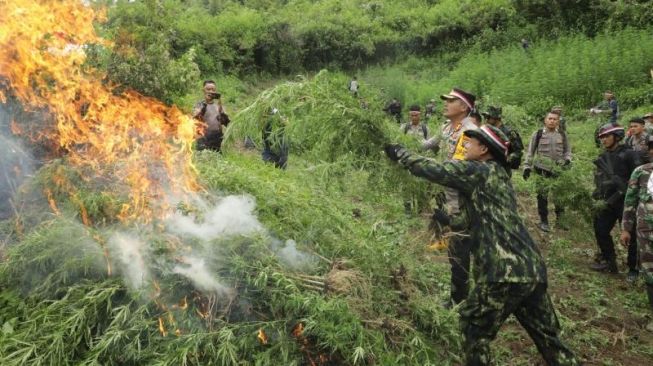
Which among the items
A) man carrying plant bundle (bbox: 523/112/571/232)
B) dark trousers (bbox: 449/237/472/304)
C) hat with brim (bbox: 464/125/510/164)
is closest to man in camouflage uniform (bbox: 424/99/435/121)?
man carrying plant bundle (bbox: 523/112/571/232)

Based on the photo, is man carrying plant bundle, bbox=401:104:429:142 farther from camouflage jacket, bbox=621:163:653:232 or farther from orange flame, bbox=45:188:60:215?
orange flame, bbox=45:188:60:215

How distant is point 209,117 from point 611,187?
563 cm

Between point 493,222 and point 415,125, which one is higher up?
point 493,222

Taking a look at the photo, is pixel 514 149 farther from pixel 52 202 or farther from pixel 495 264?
pixel 52 202

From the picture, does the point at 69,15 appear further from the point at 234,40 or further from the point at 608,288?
the point at 234,40

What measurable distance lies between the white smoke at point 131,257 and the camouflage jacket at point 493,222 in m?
2.29

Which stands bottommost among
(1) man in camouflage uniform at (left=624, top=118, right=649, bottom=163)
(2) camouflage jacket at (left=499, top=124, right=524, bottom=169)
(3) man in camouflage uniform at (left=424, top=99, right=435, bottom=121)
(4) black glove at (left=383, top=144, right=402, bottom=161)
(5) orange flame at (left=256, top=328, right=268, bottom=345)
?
(3) man in camouflage uniform at (left=424, top=99, right=435, bottom=121)

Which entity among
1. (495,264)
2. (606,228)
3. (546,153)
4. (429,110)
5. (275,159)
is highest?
(495,264)

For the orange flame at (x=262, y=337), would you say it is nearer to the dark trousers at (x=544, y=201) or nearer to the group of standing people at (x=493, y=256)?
the group of standing people at (x=493, y=256)

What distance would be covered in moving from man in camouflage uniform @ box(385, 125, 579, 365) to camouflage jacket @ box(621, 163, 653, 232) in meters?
1.81

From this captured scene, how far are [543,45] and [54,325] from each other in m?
20.9

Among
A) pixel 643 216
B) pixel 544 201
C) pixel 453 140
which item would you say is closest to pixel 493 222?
pixel 453 140

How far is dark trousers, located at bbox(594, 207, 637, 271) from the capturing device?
6.00 metres

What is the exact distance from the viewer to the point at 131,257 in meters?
3.98
